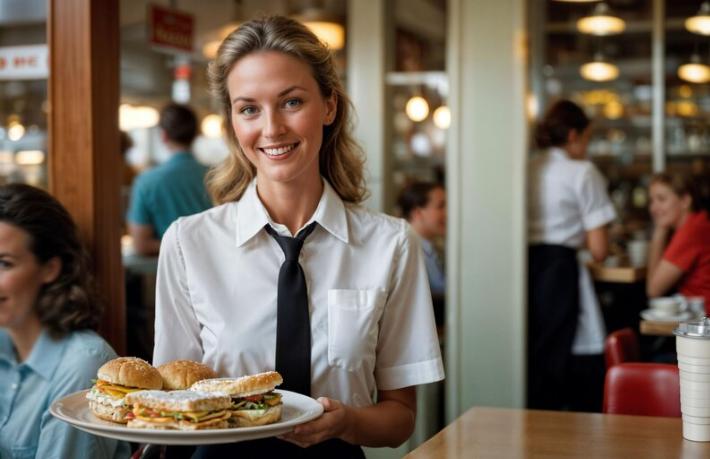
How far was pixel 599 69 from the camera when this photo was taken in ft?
27.5

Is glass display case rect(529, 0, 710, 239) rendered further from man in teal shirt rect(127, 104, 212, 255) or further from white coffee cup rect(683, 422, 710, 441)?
white coffee cup rect(683, 422, 710, 441)

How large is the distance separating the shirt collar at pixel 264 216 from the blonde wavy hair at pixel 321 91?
0.10 metres

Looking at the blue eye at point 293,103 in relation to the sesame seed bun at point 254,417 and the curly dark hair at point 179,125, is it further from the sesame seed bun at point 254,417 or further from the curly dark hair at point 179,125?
the curly dark hair at point 179,125

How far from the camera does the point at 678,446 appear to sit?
1839 millimetres

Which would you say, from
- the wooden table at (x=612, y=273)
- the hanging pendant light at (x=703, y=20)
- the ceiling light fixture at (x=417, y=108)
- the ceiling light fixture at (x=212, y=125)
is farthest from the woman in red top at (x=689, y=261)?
the ceiling light fixture at (x=212, y=125)

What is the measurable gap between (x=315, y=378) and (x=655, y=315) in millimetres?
2800

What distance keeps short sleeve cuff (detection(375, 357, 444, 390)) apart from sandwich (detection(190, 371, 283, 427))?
1.48 feet

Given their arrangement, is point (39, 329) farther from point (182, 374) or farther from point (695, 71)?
point (695, 71)

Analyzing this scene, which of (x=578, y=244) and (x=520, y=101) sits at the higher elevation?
(x=520, y=101)

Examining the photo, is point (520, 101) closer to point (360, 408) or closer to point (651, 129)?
point (360, 408)

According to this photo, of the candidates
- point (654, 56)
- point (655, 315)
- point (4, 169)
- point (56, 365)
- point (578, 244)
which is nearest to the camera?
point (56, 365)

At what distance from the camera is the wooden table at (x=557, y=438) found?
1791 millimetres

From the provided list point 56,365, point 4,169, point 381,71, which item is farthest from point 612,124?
point 56,365

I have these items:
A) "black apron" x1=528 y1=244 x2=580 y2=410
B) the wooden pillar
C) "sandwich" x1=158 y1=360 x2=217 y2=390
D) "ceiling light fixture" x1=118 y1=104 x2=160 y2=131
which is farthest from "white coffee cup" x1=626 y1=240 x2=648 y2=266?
"ceiling light fixture" x1=118 y1=104 x2=160 y2=131
